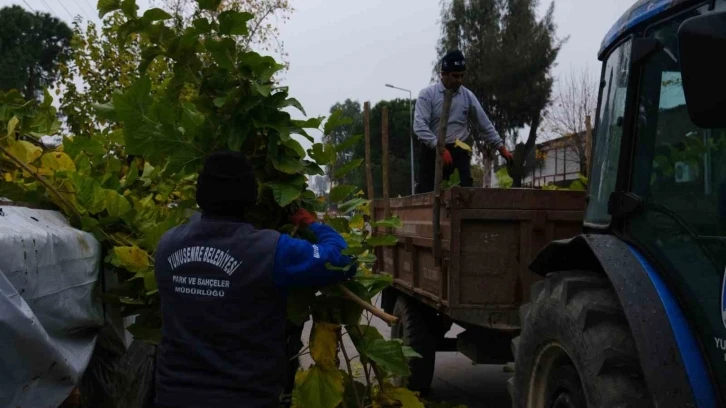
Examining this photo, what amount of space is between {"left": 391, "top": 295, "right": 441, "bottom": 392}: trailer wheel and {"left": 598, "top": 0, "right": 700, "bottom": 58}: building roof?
10.1 feet

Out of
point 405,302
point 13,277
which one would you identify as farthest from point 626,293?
point 405,302

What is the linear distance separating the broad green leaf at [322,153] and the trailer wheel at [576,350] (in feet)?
3.96

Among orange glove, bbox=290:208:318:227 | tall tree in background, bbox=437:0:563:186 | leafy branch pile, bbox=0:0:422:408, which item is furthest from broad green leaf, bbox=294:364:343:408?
tall tree in background, bbox=437:0:563:186

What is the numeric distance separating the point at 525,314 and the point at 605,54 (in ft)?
4.37

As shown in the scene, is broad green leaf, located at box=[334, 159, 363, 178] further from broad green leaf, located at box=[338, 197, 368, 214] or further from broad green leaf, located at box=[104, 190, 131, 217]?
broad green leaf, located at box=[104, 190, 131, 217]

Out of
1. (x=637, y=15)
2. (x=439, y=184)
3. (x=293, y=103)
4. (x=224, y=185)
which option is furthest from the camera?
(x=439, y=184)

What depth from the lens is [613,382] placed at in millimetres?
2633

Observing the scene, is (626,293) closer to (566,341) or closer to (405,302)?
(566,341)

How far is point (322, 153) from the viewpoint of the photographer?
3.58m

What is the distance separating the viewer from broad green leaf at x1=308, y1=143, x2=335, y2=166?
356 centimetres

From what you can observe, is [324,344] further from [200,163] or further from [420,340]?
[420,340]

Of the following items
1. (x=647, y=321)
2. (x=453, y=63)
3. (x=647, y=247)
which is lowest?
(x=647, y=321)

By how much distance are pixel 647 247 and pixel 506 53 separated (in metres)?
44.1

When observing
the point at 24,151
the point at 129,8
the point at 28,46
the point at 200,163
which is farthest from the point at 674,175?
the point at 28,46
